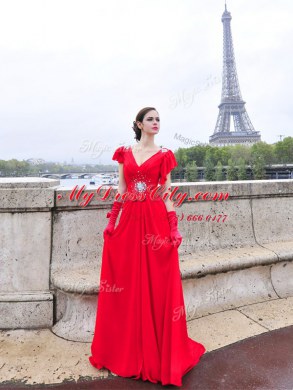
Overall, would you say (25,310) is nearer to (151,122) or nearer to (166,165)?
(166,165)

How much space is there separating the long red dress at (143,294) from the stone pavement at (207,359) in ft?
0.40

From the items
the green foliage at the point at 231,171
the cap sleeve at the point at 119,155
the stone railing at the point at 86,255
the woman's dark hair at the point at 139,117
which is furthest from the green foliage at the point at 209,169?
the cap sleeve at the point at 119,155

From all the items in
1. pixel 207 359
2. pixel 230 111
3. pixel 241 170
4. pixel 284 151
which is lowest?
pixel 207 359

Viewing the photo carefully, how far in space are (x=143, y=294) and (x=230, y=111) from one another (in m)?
80.7

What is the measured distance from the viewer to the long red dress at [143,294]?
258 cm

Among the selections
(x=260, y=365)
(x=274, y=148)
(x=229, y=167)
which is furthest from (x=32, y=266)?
(x=274, y=148)

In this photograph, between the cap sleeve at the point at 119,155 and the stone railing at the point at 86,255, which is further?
the stone railing at the point at 86,255

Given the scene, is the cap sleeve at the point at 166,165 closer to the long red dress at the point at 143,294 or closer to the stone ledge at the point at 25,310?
the long red dress at the point at 143,294

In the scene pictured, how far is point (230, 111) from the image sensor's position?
78.1 metres

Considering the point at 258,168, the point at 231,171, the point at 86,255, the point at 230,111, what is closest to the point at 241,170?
the point at 231,171

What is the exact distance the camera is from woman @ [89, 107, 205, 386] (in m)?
2.59

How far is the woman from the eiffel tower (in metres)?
75.1

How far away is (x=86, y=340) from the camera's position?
3.15m

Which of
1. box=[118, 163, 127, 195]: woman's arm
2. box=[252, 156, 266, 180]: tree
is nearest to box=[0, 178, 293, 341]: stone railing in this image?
box=[118, 163, 127, 195]: woman's arm
